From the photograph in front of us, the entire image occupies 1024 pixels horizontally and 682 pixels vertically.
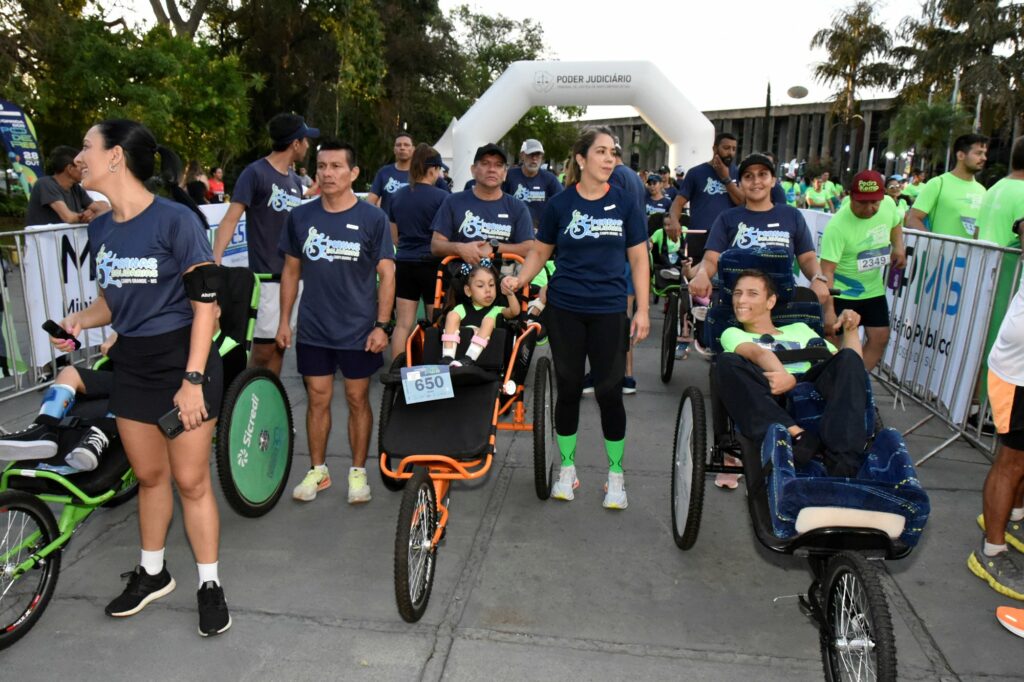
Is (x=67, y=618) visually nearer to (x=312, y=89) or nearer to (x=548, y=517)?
(x=548, y=517)

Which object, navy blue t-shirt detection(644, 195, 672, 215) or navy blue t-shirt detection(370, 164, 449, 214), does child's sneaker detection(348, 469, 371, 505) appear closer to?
navy blue t-shirt detection(370, 164, 449, 214)

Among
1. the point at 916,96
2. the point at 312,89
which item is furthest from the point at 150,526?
the point at 916,96

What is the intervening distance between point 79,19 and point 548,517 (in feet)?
55.3

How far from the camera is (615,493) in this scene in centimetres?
440

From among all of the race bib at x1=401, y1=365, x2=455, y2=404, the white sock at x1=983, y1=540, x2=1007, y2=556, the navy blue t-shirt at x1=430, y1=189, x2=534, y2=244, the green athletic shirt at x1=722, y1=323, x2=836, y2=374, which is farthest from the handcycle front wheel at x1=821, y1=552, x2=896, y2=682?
the navy blue t-shirt at x1=430, y1=189, x2=534, y2=244

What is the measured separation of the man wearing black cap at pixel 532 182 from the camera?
7.94m

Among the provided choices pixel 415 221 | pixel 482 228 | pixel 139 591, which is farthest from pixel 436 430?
pixel 415 221

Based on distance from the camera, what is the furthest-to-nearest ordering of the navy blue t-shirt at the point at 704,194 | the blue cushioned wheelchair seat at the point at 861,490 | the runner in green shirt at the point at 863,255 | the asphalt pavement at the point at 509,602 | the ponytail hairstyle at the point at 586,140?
the navy blue t-shirt at the point at 704,194 → the runner in green shirt at the point at 863,255 → the ponytail hairstyle at the point at 586,140 → the asphalt pavement at the point at 509,602 → the blue cushioned wheelchair seat at the point at 861,490

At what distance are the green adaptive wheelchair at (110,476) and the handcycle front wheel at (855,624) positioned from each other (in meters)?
2.54

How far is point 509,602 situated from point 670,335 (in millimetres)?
3809

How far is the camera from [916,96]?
38656 mm

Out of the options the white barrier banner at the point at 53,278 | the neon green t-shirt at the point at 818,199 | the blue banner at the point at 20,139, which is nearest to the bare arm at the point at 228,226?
the white barrier banner at the point at 53,278

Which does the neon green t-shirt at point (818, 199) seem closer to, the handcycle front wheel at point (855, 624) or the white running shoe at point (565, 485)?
the white running shoe at point (565, 485)

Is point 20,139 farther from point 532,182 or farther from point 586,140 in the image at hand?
point 586,140
